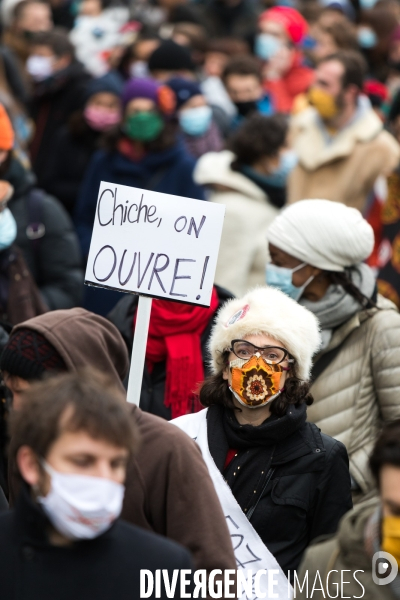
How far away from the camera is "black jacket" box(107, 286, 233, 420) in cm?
452

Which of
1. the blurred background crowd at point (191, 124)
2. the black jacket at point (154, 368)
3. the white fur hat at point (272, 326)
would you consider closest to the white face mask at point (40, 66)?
the blurred background crowd at point (191, 124)

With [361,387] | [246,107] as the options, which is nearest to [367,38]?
[246,107]

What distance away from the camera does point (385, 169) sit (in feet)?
23.8

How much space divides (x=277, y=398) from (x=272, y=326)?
9.7 inches

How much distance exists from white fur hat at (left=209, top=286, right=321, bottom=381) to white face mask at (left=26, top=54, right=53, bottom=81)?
19.0ft

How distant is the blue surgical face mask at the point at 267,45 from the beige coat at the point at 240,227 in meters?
4.51

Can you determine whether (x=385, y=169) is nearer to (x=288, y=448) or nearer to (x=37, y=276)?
(x=37, y=276)

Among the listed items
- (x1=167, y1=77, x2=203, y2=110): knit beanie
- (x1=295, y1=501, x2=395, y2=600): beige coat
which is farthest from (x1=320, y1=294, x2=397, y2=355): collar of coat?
(x1=167, y1=77, x2=203, y2=110): knit beanie

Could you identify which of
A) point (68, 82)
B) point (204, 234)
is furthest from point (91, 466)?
point (68, 82)

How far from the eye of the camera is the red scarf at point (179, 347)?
14.8ft

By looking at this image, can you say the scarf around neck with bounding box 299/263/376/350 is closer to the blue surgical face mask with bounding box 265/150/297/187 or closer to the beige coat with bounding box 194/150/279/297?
the beige coat with bounding box 194/150/279/297

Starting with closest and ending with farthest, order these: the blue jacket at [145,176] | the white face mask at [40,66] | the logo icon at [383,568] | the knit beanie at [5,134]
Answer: the logo icon at [383,568], the knit beanie at [5,134], the blue jacket at [145,176], the white face mask at [40,66]

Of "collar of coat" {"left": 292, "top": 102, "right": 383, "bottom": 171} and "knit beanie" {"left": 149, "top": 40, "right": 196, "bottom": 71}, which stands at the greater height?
"collar of coat" {"left": 292, "top": 102, "right": 383, "bottom": 171}

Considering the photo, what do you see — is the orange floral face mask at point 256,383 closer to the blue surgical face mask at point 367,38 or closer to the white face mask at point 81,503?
the white face mask at point 81,503
